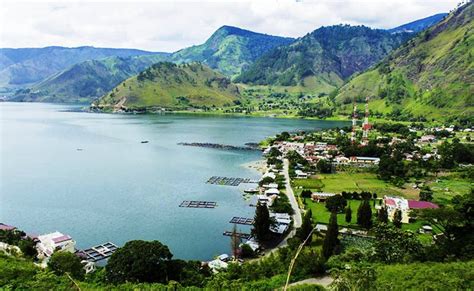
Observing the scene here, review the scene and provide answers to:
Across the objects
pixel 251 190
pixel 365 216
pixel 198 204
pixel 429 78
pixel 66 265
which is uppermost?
pixel 429 78

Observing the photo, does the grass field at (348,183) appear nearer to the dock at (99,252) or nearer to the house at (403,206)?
the house at (403,206)

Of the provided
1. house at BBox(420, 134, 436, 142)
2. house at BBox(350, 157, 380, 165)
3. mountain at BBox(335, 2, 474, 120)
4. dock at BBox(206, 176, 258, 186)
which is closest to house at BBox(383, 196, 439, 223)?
dock at BBox(206, 176, 258, 186)

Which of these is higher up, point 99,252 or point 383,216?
point 383,216

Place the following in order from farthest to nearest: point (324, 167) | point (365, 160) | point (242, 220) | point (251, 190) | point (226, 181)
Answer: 1. point (365, 160)
2. point (324, 167)
3. point (226, 181)
4. point (251, 190)
5. point (242, 220)

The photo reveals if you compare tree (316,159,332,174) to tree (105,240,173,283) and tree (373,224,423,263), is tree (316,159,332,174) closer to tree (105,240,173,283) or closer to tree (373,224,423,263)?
tree (373,224,423,263)

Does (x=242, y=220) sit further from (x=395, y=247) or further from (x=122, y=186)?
(x=122, y=186)

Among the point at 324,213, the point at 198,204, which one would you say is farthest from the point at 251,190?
the point at 324,213
